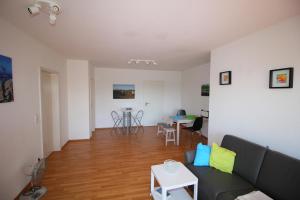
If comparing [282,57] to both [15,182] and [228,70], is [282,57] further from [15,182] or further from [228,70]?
[15,182]

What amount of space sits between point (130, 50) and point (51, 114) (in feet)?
8.11

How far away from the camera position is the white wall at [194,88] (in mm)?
4961

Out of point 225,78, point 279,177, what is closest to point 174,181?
point 279,177

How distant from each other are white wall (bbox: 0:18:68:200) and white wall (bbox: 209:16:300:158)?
352 cm

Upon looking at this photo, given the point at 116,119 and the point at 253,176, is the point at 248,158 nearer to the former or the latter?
the point at 253,176

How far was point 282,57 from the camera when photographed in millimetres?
1989

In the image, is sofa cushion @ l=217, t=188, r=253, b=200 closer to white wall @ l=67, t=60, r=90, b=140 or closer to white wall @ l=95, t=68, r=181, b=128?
white wall @ l=67, t=60, r=90, b=140

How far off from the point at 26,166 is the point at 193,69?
17.9ft

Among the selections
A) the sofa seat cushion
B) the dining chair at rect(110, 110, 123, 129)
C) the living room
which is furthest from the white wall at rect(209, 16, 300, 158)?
the dining chair at rect(110, 110, 123, 129)

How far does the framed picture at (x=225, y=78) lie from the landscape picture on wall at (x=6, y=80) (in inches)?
137

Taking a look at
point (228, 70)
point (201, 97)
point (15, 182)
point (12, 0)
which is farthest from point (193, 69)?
point (15, 182)

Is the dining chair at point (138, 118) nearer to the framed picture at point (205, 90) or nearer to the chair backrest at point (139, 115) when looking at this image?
the chair backrest at point (139, 115)

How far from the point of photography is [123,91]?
6219mm

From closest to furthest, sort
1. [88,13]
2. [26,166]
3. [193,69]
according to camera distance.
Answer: [88,13] → [26,166] → [193,69]
